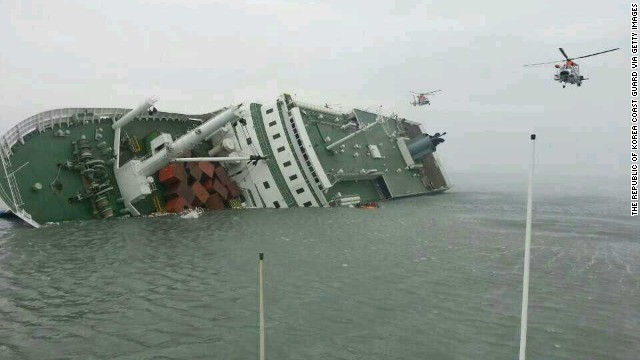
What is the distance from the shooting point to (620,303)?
1534cm

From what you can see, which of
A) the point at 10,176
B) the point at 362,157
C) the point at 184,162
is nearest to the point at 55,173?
the point at 10,176

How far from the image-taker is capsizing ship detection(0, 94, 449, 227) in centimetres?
3130

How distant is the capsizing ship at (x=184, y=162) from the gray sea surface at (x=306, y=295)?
15.5 feet

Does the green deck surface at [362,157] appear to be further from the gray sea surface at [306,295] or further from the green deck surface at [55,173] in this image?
the gray sea surface at [306,295]

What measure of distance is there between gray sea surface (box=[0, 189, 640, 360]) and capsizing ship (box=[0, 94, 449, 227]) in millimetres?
4710

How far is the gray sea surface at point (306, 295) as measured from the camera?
11023 mm

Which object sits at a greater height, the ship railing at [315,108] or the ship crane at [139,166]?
the ship railing at [315,108]

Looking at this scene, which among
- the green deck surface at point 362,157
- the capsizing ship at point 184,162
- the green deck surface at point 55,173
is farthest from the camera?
the green deck surface at point 362,157

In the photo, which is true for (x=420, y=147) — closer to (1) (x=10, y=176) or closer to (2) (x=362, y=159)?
(2) (x=362, y=159)

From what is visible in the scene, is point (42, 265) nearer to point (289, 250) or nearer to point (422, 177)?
point (289, 250)

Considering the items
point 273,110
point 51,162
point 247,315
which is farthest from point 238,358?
point 273,110

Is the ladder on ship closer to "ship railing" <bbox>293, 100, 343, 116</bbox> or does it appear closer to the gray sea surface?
the gray sea surface

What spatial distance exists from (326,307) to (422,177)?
6126 cm

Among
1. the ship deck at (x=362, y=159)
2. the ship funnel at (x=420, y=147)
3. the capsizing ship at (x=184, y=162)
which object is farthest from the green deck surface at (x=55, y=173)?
the ship funnel at (x=420, y=147)
